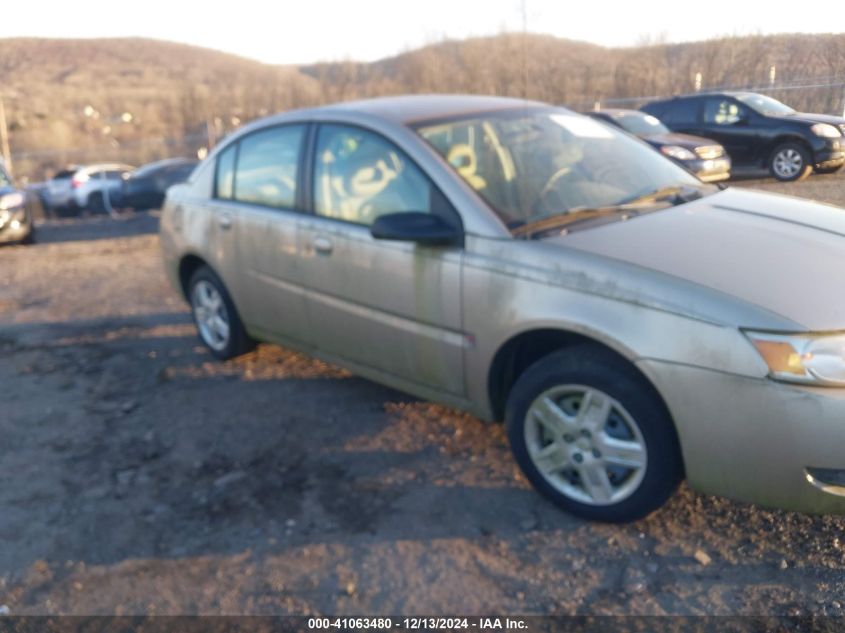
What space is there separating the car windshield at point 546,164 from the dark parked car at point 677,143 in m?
4.66

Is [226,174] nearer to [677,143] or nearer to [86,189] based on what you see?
[677,143]

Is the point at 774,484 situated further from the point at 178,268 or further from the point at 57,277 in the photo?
the point at 57,277

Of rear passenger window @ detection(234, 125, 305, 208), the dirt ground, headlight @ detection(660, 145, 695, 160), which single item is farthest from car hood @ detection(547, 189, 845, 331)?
headlight @ detection(660, 145, 695, 160)

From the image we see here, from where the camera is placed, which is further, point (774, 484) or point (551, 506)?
point (551, 506)

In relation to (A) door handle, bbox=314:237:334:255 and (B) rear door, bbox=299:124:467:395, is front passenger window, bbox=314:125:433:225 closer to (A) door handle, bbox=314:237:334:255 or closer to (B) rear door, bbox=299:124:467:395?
(B) rear door, bbox=299:124:467:395

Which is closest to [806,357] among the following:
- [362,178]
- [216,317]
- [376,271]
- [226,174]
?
[376,271]

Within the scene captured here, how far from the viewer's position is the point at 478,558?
3004mm

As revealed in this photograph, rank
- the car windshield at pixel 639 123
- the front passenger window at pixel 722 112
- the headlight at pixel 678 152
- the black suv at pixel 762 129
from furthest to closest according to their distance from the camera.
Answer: the car windshield at pixel 639 123 < the headlight at pixel 678 152 < the front passenger window at pixel 722 112 < the black suv at pixel 762 129

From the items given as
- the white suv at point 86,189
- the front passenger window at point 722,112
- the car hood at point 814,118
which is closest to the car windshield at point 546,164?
the car hood at point 814,118

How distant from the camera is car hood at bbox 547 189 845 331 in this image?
2752 mm

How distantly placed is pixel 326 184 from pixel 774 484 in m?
2.62

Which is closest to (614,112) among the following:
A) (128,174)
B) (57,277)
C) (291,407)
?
(57,277)

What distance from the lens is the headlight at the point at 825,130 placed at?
6165 millimetres

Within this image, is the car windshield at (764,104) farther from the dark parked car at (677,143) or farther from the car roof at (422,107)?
the car roof at (422,107)
